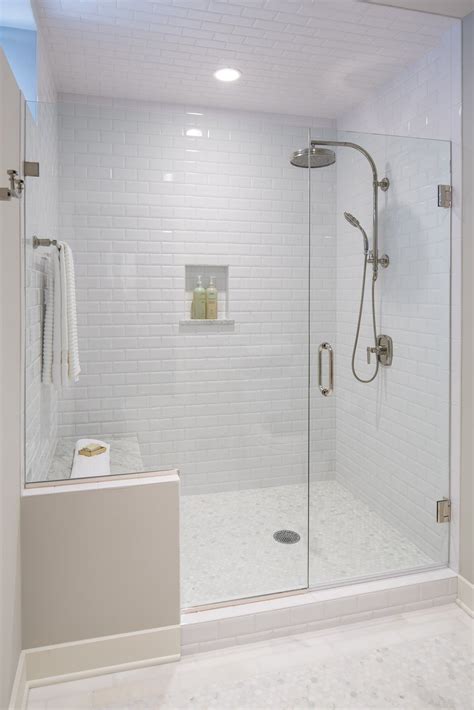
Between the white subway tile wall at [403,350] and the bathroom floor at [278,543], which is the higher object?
the white subway tile wall at [403,350]

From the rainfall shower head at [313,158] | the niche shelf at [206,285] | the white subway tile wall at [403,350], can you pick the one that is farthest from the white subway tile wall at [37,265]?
the white subway tile wall at [403,350]

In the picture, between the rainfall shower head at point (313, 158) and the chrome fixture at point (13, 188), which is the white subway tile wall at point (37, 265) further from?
the rainfall shower head at point (313, 158)

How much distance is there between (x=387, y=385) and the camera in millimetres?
2469

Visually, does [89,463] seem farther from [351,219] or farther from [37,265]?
[351,219]

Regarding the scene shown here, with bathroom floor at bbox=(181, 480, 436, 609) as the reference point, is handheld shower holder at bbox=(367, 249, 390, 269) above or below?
above

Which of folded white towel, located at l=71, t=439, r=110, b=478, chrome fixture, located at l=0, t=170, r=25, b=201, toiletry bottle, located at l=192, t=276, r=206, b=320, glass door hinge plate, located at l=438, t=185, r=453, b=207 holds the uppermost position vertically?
glass door hinge plate, located at l=438, t=185, r=453, b=207

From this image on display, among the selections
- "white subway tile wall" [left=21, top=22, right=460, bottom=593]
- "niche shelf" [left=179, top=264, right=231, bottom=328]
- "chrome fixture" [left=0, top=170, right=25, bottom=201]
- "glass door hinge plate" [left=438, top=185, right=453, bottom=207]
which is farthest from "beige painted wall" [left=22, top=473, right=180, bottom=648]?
"glass door hinge plate" [left=438, top=185, right=453, bottom=207]

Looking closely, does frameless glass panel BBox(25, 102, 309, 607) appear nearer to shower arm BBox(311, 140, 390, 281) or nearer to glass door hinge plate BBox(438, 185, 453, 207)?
shower arm BBox(311, 140, 390, 281)

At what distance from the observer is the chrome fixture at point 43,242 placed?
190 centimetres

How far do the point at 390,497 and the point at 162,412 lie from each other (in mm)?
1212

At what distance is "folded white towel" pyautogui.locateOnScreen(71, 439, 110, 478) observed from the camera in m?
2.00

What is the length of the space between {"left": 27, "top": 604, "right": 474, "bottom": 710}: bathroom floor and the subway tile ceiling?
8.87 feet

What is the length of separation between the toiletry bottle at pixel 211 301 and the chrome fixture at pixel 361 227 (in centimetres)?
52

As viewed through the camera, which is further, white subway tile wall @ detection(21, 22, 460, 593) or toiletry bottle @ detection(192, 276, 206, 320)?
toiletry bottle @ detection(192, 276, 206, 320)
